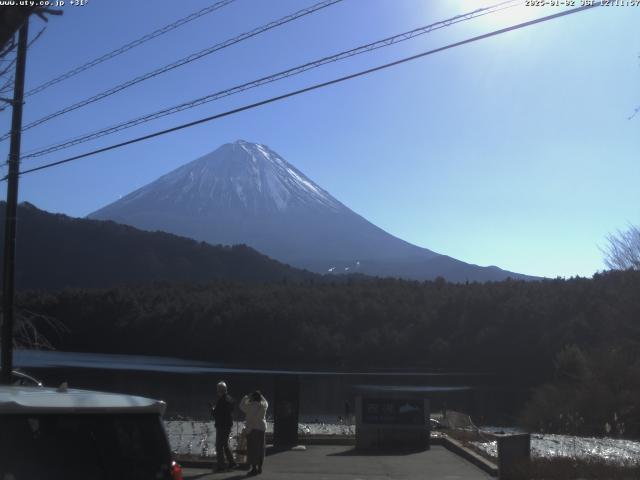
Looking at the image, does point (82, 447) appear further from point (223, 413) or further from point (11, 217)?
point (11, 217)

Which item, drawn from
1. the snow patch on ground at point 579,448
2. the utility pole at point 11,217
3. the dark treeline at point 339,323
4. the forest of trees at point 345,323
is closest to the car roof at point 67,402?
the utility pole at point 11,217

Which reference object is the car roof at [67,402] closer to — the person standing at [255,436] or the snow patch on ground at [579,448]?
the person standing at [255,436]

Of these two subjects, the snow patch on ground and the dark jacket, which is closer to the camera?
the dark jacket

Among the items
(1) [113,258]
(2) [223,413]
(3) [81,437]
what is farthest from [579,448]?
(1) [113,258]

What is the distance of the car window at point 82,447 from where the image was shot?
14.1 feet

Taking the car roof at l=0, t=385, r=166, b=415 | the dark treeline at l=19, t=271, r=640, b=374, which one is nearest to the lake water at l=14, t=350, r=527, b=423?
the dark treeline at l=19, t=271, r=640, b=374

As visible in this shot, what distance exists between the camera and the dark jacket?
12.8 meters

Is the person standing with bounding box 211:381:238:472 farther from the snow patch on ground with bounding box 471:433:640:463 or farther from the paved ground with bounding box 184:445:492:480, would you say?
the snow patch on ground with bounding box 471:433:640:463

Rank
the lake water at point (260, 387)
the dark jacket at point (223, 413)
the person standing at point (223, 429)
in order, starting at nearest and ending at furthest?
the person standing at point (223, 429) < the dark jacket at point (223, 413) < the lake water at point (260, 387)

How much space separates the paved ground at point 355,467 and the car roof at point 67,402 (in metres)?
7.32

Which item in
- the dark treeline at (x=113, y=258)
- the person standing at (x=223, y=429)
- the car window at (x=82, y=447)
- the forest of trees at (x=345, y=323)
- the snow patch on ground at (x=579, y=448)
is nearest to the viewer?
the car window at (x=82, y=447)

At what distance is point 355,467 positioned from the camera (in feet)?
42.6

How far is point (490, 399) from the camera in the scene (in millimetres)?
50375

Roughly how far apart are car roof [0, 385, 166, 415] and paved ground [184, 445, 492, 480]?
7321 mm
